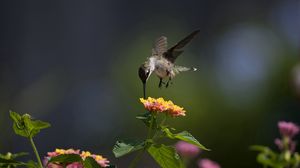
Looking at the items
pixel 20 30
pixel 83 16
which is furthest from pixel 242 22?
pixel 20 30

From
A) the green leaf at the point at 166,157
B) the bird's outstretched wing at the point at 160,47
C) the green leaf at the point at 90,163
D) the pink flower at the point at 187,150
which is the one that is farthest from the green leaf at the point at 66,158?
the pink flower at the point at 187,150

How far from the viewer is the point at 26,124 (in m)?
1.06

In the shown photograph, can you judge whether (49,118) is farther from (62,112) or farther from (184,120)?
(184,120)

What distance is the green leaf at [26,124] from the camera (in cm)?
105

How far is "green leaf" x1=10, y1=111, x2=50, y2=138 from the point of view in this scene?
1.05 metres

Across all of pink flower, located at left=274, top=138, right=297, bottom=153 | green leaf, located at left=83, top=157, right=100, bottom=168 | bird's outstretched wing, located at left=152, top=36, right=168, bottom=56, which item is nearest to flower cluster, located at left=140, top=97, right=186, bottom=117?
green leaf, located at left=83, top=157, right=100, bottom=168

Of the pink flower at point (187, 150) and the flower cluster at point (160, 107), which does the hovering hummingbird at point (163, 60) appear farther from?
the pink flower at point (187, 150)

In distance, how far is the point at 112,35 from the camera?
7562 millimetres

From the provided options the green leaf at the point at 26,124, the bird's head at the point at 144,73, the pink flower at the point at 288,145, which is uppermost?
the pink flower at the point at 288,145

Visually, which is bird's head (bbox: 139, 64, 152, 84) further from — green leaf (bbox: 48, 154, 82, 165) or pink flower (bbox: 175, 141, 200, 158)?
pink flower (bbox: 175, 141, 200, 158)

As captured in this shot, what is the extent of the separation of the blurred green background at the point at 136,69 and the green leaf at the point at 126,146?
11.3 ft

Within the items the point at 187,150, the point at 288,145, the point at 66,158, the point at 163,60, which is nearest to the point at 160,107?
the point at 66,158

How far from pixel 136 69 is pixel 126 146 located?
15.6 feet

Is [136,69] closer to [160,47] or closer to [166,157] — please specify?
[160,47]
